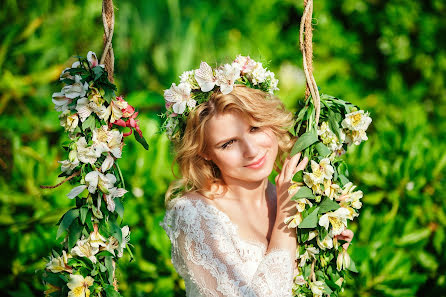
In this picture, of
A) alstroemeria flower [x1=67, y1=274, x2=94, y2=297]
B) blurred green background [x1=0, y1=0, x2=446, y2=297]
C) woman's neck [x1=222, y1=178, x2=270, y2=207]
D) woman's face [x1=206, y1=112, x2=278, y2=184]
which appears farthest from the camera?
blurred green background [x1=0, y1=0, x2=446, y2=297]

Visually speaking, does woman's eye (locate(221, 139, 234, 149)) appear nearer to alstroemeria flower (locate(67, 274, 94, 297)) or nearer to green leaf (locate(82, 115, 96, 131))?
green leaf (locate(82, 115, 96, 131))

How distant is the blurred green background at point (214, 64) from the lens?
3043mm

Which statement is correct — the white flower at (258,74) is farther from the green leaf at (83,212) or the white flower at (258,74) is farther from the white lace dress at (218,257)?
the green leaf at (83,212)

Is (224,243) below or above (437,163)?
below

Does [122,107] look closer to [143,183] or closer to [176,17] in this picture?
[143,183]

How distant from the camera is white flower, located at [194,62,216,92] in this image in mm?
1964

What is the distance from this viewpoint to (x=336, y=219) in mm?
1831

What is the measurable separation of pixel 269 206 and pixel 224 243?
1.29 ft

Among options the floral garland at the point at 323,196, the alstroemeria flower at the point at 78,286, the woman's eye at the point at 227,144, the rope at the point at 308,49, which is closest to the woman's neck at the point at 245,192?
the woman's eye at the point at 227,144

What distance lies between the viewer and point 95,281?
1.74m

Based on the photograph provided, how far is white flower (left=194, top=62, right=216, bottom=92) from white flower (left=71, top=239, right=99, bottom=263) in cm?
77

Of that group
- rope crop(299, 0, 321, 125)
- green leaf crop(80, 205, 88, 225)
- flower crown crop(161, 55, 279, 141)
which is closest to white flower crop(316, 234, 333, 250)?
rope crop(299, 0, 321, 125)

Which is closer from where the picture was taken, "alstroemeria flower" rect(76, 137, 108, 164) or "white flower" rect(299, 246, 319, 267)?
"alstroemeria flower" rect(76, 137, 108, 164)

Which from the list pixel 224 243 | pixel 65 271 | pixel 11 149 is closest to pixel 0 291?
pixel 11 149
